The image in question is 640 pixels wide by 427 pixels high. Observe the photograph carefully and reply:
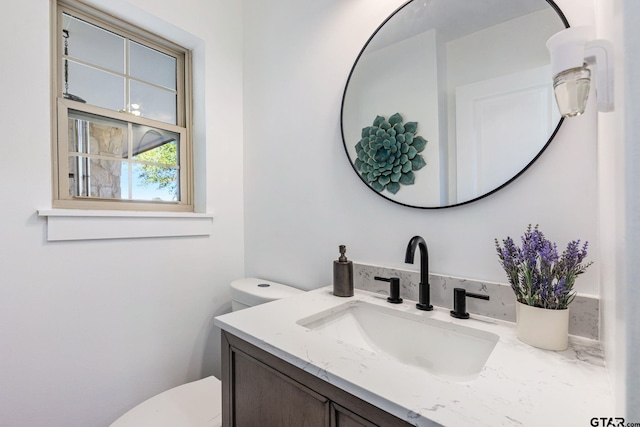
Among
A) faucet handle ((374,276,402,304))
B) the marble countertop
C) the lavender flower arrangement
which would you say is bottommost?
the marble countertop

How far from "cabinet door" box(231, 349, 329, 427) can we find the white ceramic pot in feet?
1.66

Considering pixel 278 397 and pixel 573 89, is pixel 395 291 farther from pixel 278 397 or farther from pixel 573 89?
pixel 573 89

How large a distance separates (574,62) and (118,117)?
175cm

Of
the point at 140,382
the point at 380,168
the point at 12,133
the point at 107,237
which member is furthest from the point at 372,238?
the point at 12,133

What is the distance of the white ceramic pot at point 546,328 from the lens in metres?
0.66

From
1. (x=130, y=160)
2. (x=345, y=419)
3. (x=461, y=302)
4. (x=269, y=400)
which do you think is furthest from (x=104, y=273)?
(x=461, y=302)

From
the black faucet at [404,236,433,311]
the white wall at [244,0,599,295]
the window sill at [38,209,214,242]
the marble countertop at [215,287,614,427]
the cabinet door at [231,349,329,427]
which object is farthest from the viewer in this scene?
the window sill at [38,209,214,242]

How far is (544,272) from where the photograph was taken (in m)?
0.67

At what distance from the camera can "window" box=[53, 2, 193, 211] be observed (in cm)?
132

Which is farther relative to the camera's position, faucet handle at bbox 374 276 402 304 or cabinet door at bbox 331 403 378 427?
faucet handle at bbox 374 276 402 304

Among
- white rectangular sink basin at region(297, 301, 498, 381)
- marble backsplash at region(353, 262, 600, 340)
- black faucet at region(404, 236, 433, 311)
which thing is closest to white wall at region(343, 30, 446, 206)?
black faucet at region(404, 236, 433, 311)

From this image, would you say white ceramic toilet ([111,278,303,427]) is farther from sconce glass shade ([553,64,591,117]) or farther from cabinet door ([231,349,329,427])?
sconce glass shade ([553,64,591,117])

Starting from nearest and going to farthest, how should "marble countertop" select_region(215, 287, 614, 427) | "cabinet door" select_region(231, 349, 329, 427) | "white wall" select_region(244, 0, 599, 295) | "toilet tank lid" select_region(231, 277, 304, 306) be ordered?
"marble countertop" select_region(215, 287, 614, 427)
"cabinet door" select_region(231, 349, 329, 427)
"white wall" select_region(244, 0, 599, 295)
"toilet tank lid" select_region(231, 277, 304, 306)

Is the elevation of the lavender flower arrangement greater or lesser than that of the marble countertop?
greater
